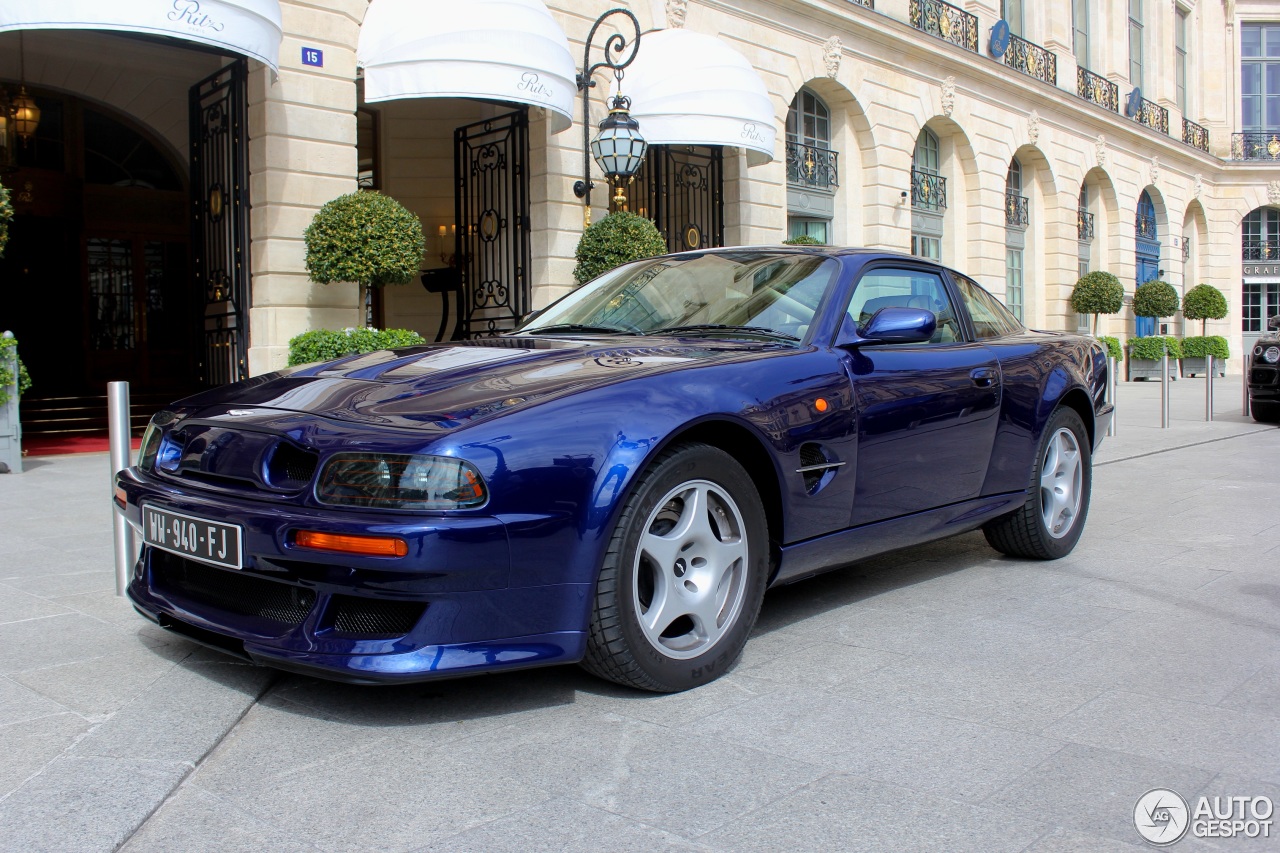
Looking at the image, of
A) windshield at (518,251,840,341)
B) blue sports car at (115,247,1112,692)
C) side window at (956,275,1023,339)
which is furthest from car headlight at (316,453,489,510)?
side window at (956,275,1023,339)

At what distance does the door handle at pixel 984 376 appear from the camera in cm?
436

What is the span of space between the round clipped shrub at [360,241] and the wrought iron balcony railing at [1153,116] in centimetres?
2552

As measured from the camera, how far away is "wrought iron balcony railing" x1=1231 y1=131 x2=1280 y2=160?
37.0 m

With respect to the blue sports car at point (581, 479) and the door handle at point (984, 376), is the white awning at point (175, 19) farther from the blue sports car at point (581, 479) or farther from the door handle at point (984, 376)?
the door handle at point (984, 376)

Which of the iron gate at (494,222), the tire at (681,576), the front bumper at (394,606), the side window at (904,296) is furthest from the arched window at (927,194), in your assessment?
the front bumper at (394,606)

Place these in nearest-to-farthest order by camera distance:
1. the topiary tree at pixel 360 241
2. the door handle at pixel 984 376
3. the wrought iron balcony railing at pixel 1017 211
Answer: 1. the door handle at pixel 984 376
2. the topiary tree at pixel 360 241
3. the wrought iron balcony railing at pixel 1017 211

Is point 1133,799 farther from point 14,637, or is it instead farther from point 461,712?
point 14,637

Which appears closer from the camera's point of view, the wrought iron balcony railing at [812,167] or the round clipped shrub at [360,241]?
the round clipped shrub at [360,241]

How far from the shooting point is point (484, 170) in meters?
14.3

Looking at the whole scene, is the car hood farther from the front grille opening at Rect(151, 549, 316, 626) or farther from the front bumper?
the front grille opening at Rect(151, 549, 316, 626)

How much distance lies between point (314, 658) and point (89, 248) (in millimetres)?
15268

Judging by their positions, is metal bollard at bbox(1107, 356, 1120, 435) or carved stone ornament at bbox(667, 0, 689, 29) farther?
carved stone ornament at bbox(667, 0, 689, 29)

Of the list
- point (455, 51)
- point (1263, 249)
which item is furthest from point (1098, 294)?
point (455, 51)

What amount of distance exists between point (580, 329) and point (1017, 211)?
2334 cm
